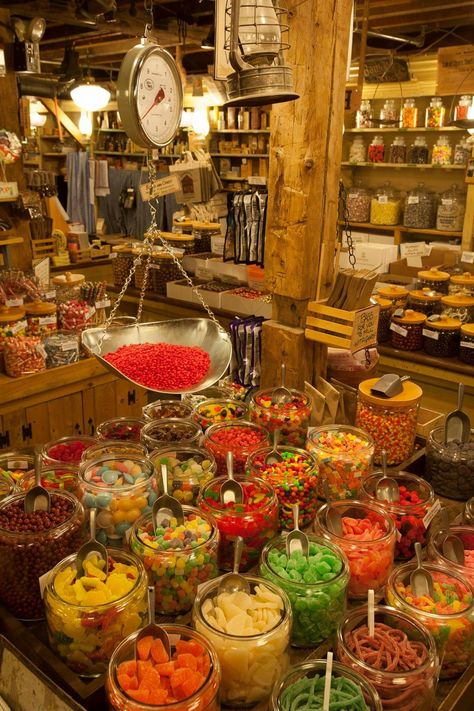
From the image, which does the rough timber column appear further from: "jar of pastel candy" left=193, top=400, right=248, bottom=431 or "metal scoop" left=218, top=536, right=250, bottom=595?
"metal scoop" left=218, top=536, right=250, bottom=595

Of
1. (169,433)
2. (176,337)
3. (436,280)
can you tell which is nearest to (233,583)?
(169,433)

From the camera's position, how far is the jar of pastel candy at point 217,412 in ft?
6.80

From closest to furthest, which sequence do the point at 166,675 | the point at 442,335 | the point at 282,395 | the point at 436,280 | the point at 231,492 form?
the point at 166,675 → the point at 231,492 → the point at 282,395 → the point at 442,335 → the point at 436,280

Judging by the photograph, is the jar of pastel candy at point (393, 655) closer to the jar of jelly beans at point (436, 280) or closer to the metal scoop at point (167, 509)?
the metal scoop at point (167, 509)

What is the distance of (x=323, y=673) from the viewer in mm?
1156

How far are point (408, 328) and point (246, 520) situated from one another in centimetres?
232

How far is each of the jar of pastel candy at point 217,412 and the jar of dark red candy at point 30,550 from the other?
693mm

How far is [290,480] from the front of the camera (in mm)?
1707

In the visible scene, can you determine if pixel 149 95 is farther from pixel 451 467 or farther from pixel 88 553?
pixel 451 467

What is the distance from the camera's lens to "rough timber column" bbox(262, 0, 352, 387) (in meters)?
2.08

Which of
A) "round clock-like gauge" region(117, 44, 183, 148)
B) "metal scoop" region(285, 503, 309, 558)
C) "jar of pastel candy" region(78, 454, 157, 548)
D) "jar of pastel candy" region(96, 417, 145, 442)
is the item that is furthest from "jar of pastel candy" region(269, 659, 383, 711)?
"round clock-like gauge" region(117, 44, 183, 148)

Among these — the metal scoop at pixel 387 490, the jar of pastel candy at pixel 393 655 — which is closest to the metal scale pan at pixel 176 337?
the metal scoop at pixel 387 490

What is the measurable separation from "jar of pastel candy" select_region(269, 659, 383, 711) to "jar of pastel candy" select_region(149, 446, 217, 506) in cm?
60

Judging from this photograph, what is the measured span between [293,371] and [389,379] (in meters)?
0.39
